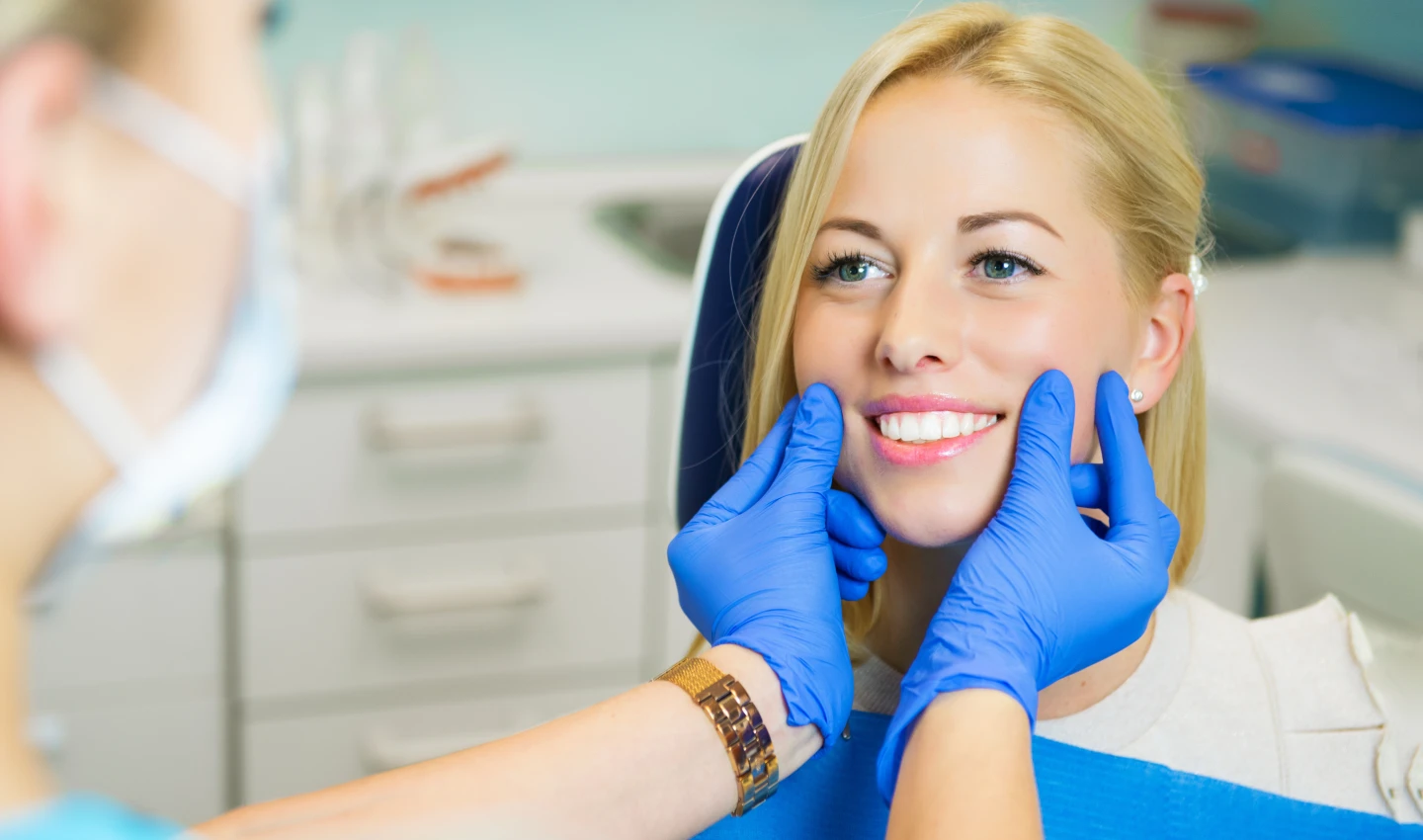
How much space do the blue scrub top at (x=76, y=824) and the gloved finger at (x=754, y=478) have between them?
792 mm

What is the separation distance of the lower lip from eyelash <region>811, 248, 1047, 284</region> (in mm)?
117

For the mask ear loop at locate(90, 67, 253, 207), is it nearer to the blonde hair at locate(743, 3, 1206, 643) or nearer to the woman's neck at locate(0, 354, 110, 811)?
the woman's neck at locate(0, 354, 110, 811)

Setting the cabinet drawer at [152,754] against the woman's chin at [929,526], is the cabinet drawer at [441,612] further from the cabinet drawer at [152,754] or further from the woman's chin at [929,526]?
the woman's chin at [929,526]

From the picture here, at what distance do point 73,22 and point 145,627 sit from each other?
1.77 meters

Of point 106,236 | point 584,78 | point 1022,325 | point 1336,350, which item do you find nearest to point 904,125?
point 1022,325

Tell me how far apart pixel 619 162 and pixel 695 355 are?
1.48 metres

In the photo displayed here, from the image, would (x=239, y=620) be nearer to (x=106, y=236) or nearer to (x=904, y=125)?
(x=904, y=125)

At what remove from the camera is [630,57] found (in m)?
2.59

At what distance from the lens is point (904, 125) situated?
112cm

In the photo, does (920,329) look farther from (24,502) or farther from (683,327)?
(683,327)

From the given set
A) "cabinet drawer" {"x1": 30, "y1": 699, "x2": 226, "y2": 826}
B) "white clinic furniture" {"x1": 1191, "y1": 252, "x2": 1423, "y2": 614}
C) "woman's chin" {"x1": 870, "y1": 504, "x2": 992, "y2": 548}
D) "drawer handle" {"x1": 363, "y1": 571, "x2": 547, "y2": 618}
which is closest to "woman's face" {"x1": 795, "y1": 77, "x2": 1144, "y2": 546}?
"woman's chin" {"x1": 870, "y1": 504, "x2": 992, "y2": 548}

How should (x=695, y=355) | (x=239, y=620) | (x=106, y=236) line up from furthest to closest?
(x=239, y=620) < (x=695, y=355) < (x=106, y=236)

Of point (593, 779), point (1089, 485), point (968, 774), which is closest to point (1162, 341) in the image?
point (1089, 485)

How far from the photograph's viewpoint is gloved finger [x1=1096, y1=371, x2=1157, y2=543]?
3.54 ft
